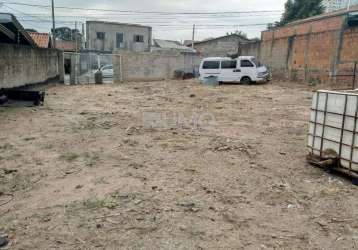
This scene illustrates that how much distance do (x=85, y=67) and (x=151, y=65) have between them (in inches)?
195

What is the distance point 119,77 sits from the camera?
72.5 ft

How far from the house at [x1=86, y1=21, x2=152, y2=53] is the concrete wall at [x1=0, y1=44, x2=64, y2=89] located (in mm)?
22167

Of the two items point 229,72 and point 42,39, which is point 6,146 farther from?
point 42,39

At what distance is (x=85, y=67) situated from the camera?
69.3 ft

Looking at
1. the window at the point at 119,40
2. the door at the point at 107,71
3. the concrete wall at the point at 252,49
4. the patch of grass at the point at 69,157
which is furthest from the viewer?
the window at the point at 119,40

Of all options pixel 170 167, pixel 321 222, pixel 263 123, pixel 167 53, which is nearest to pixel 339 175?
pixel 321 222

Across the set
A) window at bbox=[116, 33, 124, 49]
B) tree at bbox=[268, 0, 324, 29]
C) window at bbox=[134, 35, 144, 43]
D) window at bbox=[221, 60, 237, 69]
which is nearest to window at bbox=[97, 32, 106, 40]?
window at bbox=[116, 33, 124, 49]

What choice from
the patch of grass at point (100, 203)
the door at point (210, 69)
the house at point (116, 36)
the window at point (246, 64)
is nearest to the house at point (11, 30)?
the door at point (210, 69)

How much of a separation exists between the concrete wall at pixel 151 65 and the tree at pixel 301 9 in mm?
12473

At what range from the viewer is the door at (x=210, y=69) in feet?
63.9

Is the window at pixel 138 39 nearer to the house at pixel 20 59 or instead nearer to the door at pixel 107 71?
the door at pixel 107 71

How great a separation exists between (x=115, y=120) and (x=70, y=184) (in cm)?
442

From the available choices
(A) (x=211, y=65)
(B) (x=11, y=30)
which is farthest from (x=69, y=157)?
(A) (x=211, y=65)

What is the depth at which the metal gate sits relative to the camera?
19562 millimetres
